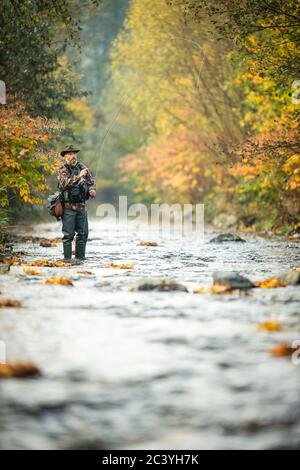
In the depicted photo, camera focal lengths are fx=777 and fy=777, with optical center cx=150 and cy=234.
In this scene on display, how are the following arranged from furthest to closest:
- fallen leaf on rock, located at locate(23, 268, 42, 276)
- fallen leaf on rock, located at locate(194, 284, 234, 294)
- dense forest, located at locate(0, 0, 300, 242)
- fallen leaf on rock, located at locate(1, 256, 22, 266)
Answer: dense forest, located at locate(0, 0, 300, 242) < fallen leaf on rock, located at locate(1, 256, 22, 266) < fallen leaf on rock, located at locate(23, 268, 42, 276) < fallen leaf on rock, located at locate(194, 284, 234, 294)

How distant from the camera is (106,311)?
7562mm

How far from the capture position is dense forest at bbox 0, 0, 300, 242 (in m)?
15.4

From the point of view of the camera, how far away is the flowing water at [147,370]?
413cm

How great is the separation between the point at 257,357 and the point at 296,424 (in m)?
1.34

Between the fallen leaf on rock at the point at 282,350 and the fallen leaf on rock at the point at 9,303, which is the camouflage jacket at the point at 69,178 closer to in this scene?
the fallen leaf on rock at the point at 9,303

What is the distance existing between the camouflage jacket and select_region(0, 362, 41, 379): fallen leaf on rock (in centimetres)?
801

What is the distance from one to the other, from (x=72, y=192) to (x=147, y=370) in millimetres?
8172

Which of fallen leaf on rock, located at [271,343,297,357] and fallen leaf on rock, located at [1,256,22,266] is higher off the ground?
fallen leaf on rock, located at [1,256,22,266]

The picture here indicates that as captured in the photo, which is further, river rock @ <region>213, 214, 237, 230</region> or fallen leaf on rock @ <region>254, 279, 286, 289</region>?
river rock @ <region>213, 214, 237, 230</region>

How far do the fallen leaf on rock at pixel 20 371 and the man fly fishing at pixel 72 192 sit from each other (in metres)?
7.90

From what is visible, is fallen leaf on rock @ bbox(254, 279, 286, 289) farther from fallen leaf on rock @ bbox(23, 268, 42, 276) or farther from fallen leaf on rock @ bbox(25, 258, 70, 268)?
fallen leaf on rock @ bbox(25, 258, 70, 268)

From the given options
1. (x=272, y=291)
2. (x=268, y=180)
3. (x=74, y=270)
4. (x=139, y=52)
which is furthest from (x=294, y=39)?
(x=139, y=52)

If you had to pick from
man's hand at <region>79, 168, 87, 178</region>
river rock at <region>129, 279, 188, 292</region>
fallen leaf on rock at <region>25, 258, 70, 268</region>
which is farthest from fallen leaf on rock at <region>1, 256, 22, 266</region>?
river rock at <region>129, 279, 188, 292</region>
